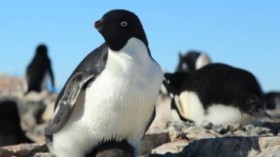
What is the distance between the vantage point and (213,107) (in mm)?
7844

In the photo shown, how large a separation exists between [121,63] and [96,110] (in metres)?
0.29

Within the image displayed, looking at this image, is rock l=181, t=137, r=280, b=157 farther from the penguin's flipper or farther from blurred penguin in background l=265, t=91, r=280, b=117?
blurred penguin in background l=265, t=91, r=280, b=117

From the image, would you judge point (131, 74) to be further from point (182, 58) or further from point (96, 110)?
point (182, 58)

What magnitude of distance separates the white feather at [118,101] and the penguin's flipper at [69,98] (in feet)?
0.14

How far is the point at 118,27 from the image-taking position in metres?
4.00

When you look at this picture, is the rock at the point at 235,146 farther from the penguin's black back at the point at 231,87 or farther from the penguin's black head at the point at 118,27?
the penguin's black back at the point at 231,87

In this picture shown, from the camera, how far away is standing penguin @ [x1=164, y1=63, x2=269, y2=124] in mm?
7457

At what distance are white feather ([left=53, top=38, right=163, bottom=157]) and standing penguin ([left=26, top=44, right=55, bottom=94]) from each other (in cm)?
1953

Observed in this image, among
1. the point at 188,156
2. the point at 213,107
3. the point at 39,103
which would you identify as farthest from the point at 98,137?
the point at 39,103

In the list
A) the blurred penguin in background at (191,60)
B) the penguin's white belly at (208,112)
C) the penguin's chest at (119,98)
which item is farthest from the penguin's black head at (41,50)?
the penguin's chest at (119,98)

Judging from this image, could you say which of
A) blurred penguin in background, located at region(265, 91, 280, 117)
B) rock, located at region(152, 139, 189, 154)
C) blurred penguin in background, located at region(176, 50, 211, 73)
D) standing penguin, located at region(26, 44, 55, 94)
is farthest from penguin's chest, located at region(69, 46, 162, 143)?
standing penguin, located at region(26, 44, 55, 94)

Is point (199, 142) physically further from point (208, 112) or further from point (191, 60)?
point (191, 60)

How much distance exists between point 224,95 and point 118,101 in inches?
147

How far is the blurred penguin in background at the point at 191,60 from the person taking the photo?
53.4 feet
